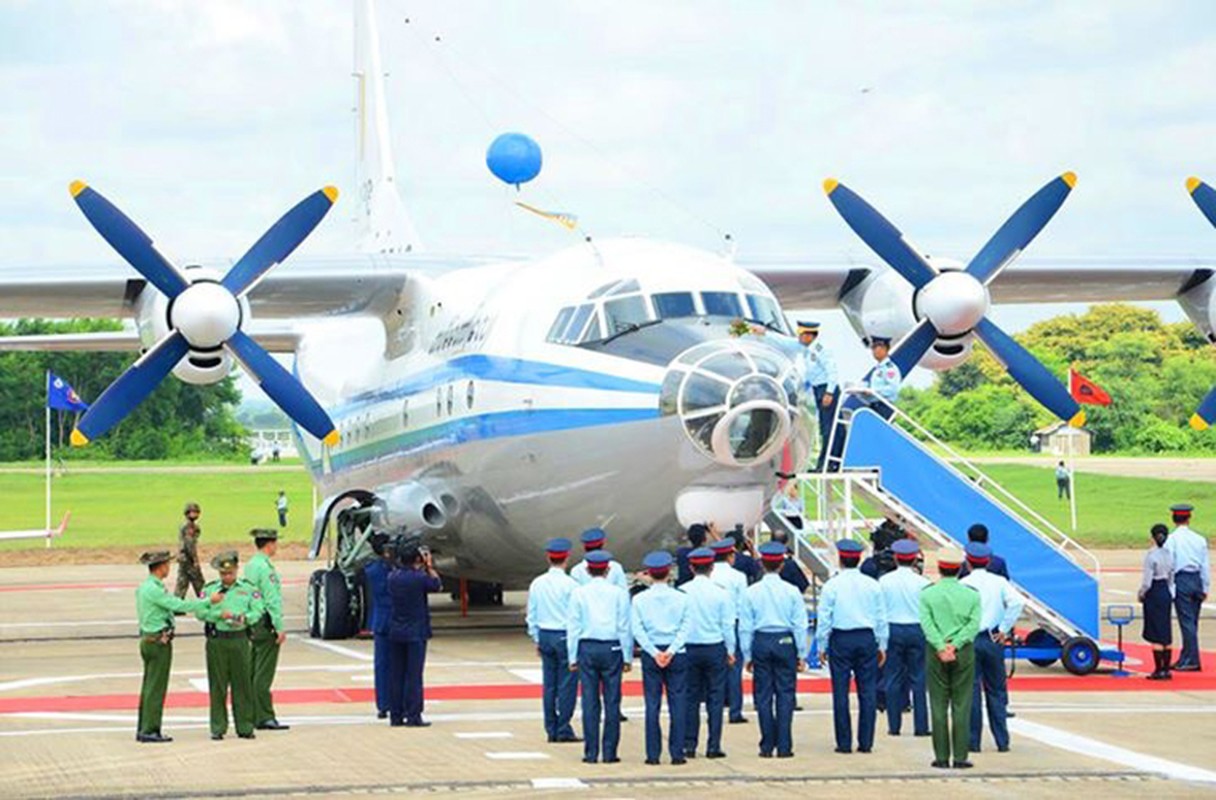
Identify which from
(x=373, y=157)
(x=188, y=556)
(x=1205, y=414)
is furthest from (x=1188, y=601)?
(x=373, y=157)

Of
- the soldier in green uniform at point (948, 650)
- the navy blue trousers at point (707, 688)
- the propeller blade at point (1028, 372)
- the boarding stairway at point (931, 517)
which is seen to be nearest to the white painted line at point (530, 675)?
the boarding stairway at point (931, 517)

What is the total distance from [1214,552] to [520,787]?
33536mm

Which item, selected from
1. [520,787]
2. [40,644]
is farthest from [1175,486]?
[520,787]

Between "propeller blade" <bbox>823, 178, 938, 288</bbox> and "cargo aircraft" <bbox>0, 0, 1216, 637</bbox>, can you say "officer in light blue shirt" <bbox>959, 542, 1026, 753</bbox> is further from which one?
"propeller blade" <bbox>823, 178, 938, 288</bbox>

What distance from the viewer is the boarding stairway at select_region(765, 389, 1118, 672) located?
19.5m

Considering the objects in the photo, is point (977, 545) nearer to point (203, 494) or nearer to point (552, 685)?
point (552, 685)

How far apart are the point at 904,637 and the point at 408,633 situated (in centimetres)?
380

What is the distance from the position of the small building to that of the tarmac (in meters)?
58.5

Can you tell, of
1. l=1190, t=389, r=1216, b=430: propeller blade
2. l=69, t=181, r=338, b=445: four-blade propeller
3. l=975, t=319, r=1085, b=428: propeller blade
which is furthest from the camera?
l=1190, t=389, r=1216, b=430: propeller blade

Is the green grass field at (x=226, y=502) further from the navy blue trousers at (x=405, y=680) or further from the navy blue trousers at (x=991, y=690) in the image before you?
the navy blue trousers at (x=405, y=680)

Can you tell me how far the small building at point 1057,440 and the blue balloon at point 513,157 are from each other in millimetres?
55026

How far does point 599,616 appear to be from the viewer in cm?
1410

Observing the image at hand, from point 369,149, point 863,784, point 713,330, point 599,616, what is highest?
point 369,149

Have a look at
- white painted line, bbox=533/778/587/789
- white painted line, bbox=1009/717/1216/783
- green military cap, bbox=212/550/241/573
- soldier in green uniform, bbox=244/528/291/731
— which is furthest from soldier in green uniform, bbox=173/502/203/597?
white painted line, bbox=533/778/587/789
